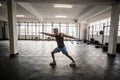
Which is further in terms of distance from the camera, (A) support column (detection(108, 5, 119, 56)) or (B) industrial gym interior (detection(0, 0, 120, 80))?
(A) support column (detection(108, 5, 119, 56))

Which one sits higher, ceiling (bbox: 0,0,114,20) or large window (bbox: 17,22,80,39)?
ceiling (bbox: 0,0,114,20)

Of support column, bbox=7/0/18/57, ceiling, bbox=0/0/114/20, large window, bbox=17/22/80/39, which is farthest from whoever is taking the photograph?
large window, bbox=17/22/80/39

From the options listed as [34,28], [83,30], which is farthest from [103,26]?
[34,28]

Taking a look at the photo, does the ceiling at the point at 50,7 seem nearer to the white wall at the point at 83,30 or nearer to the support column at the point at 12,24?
the support column at the point at 12,24

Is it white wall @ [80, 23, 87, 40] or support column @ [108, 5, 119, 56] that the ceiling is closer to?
support column @ [108, 5, 119, 56]

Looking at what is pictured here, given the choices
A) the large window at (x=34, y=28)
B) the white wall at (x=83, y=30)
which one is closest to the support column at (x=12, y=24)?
the large window at (x=34, y=28)

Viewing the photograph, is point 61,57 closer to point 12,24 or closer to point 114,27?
point 12,24

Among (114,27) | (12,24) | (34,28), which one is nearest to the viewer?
(12,24)

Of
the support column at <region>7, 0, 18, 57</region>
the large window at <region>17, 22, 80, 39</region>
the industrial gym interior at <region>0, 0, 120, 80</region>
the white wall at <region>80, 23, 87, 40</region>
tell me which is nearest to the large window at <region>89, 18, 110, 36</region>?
the industrial gym interior at <region>0, 0, 120, 80</region>

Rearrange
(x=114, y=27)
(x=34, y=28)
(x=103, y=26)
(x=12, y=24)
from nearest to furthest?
(x=12, y=24) < (x=114, y=27) < (x=103, y=26) < (x=34, y=28)

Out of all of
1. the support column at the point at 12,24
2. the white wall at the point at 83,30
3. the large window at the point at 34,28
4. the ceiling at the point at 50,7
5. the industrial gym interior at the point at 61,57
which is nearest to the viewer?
the industrial gym interior at the point at 61,57

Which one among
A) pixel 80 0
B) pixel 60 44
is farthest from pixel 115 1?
pixel 60 44

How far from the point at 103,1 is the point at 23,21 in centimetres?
1397

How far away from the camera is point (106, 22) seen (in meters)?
10.2
